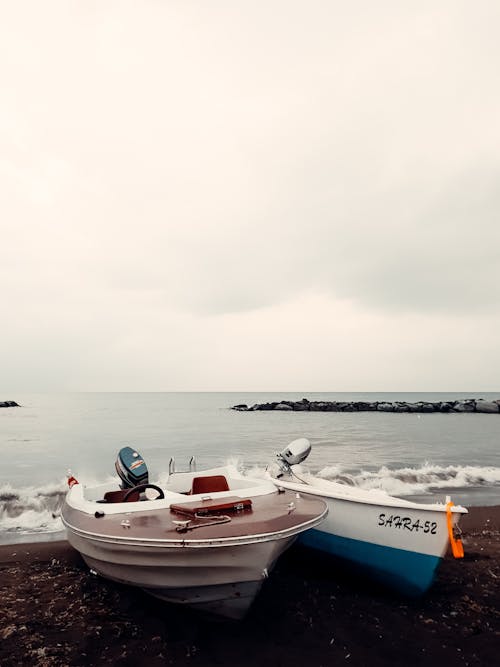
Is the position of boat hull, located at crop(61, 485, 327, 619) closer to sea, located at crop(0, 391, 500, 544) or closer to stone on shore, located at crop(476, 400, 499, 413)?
sea, located at crop(0, 391, 500, 544)

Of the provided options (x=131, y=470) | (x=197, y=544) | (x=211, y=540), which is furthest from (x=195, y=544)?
(x=131, y=470)

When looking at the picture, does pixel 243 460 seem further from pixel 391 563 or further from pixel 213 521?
pixel 213 521

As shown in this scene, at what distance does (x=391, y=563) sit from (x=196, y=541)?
3119 millimetres

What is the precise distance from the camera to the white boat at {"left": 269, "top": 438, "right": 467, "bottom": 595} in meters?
5.84

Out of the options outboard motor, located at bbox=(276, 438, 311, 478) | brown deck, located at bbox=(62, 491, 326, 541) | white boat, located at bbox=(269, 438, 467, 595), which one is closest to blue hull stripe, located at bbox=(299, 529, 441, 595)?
white boat, located at bbox=(269, 438, 467, 595)

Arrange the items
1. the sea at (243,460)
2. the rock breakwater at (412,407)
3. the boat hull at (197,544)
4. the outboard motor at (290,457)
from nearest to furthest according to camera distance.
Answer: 1. the boat hull at (197,544)
2. the outboard motor at (290,457)
3. the sea at (243,460)
4. the rock breakwater at (412,407)

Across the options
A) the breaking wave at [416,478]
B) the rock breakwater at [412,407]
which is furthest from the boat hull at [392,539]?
the rock breakwater at [412,407]

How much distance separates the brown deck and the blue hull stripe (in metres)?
0.97

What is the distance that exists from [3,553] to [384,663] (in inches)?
275

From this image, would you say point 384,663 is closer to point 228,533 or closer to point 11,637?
point 228,533

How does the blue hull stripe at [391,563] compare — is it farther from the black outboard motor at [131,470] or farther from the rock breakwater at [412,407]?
the rock breakwater at [412,407]

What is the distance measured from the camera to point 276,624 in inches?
218

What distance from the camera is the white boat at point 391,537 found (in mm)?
5836

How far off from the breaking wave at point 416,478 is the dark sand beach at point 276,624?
867 cm
